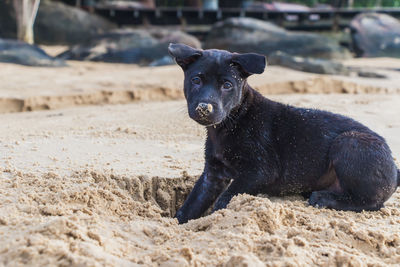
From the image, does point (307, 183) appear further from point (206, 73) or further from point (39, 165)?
point (39, 165)

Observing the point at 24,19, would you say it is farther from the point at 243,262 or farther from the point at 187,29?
the point at 243,262

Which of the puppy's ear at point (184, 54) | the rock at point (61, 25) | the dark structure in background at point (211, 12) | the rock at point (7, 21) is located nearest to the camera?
the puppy's ear at point (184, 54)

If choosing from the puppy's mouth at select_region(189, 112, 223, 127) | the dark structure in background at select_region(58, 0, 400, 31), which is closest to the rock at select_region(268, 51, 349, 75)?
the puppy's mouth at select_region(189, 112, 223, 127)

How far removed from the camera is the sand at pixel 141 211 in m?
2.95

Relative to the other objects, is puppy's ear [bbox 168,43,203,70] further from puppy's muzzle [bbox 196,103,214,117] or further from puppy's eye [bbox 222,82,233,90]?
puppy's muzzle [bbox 196,103,214,117]

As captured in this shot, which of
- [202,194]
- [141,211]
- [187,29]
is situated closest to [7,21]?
[187,29]

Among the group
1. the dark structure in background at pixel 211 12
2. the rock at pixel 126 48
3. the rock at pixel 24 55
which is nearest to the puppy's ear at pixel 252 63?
the rock at pixel 24 55

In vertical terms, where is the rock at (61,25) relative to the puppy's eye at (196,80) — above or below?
below

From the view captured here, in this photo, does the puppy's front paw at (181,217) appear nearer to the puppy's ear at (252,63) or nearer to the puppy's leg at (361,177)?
the puppy's leg at (361,177)

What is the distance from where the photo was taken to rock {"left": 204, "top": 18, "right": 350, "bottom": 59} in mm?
17453

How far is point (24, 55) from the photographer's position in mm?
13414

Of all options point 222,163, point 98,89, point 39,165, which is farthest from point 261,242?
point 98,89

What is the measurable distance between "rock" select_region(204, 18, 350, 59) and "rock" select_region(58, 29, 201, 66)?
4.28 feet

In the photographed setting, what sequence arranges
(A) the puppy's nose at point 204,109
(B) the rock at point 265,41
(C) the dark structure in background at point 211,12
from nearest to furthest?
(A) the puppy's nose at point 204,109, (B) the rock at point 265,41, (C) the dark structure in background at point 211,12
